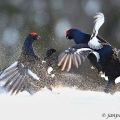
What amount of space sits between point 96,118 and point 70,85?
163 centimetres

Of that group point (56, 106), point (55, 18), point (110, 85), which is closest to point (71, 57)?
point (56, 106)

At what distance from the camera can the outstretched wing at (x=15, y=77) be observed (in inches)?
105

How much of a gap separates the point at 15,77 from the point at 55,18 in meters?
3.00

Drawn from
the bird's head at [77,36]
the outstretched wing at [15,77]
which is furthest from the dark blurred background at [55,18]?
the outstretched wing at [15,77]

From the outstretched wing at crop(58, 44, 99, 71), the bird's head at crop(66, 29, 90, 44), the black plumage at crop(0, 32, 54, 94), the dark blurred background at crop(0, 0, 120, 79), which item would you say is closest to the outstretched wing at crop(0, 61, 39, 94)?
the black plumage at crop(0, 32, 54, 94)

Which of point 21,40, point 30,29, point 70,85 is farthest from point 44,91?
point 30,29

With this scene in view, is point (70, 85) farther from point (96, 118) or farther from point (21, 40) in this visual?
point (96, 118)

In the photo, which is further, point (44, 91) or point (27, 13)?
point (27, 13)

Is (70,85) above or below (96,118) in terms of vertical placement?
below

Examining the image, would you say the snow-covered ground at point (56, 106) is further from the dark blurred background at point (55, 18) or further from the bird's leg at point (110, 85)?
the dark blurred background at point (55, 18)

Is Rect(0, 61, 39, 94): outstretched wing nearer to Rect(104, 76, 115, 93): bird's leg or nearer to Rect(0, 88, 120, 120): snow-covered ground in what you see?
Rect(0, 88, 120, 120): snow-covered ground

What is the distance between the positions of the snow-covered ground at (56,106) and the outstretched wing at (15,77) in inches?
3.7

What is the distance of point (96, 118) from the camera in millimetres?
2504

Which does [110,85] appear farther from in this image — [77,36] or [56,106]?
[56,106]
